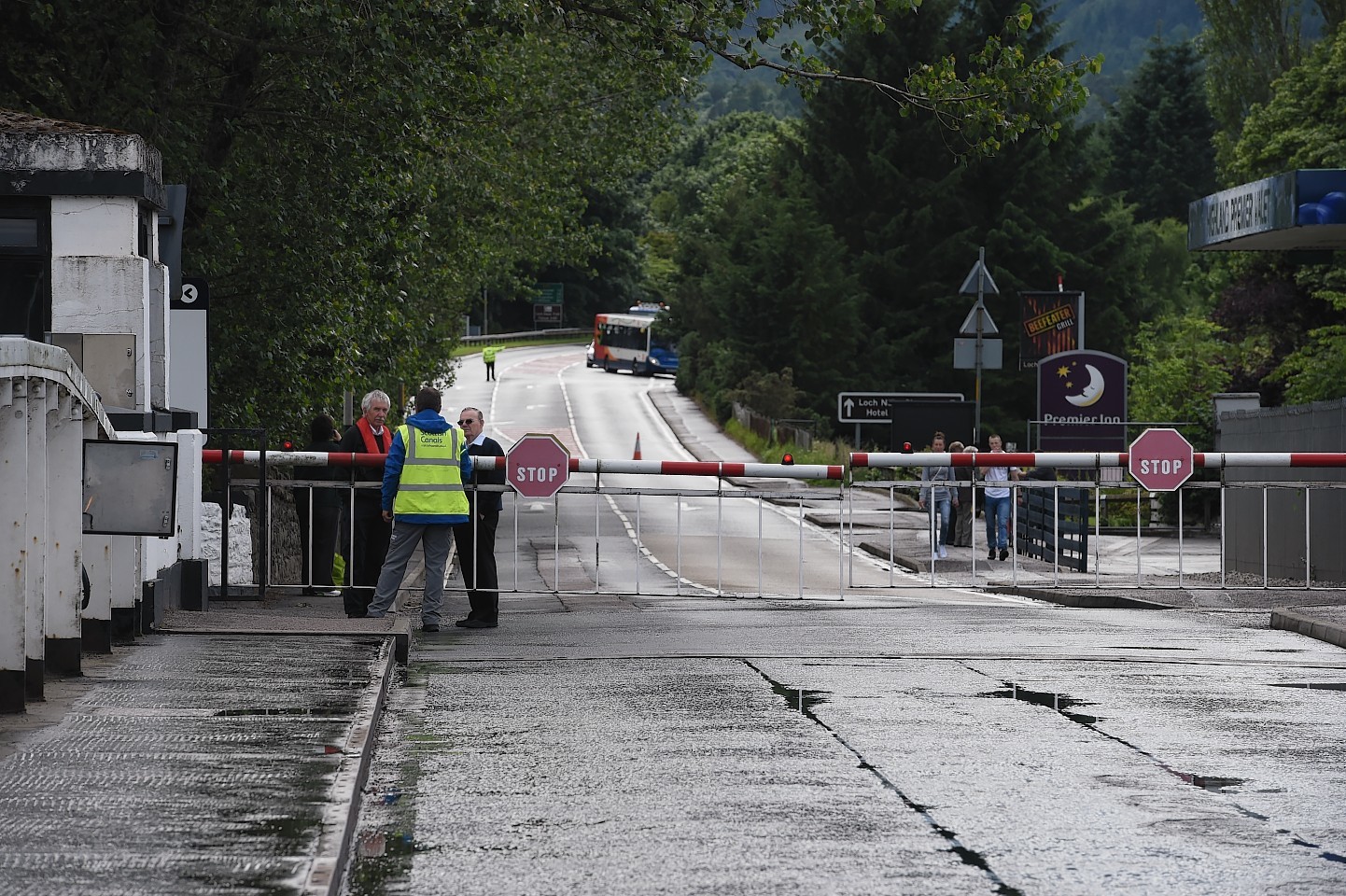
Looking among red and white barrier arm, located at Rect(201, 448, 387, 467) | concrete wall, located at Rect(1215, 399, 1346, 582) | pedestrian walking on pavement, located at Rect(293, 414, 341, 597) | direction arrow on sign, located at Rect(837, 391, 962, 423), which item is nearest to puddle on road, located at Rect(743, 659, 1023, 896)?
red and white barrier arm, located at Rect(201, 448, 387, 467)

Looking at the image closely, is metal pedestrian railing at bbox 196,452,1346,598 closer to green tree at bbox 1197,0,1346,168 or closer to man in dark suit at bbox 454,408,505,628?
man in dark suit at bbox 454,408,505,628

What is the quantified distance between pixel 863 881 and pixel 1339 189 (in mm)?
18390

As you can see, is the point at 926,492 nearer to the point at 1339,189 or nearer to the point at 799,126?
the point at 1339,189

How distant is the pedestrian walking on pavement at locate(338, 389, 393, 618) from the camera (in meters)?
15.0

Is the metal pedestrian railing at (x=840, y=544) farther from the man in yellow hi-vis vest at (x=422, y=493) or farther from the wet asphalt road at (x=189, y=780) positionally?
the wet asphalt road at (x=189, y=780)

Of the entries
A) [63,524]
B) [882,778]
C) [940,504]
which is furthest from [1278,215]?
[63,524]

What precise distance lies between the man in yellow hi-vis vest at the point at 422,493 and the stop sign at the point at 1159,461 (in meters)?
6.23

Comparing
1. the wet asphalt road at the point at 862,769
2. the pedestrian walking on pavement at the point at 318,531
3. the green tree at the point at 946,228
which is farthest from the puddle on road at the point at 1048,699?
the green tree at the point at 946,228

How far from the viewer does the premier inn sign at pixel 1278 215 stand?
22.2 meters

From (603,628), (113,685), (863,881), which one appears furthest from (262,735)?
(603,628)

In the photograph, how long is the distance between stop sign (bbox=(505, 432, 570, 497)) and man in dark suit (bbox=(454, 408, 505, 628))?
117 mm

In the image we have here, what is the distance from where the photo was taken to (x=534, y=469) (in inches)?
624

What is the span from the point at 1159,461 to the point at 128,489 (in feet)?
32.6

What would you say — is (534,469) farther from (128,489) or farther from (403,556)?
(128,489)
